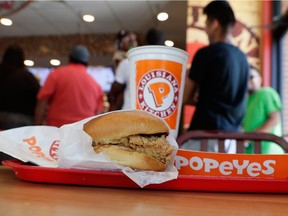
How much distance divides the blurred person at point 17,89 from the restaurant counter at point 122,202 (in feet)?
8.30

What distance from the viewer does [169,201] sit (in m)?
0.49

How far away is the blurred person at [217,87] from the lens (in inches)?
71.6

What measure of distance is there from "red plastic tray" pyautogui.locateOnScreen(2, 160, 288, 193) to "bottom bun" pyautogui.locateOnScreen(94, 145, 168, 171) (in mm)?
23

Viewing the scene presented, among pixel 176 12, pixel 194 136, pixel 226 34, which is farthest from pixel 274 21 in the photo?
pixel 194 136

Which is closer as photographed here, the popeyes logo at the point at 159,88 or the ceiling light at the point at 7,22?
the popeyes logo at the point at 159,88

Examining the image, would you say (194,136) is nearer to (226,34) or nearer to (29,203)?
(226,34)

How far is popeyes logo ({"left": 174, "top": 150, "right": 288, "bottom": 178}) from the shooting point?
24.4 inches

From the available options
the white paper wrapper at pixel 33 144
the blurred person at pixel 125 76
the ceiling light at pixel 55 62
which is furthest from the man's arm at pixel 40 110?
the ceiling light at pixel 55 62

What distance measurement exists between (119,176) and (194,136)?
2.69 ft

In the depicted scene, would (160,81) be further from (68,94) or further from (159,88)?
(68,94)

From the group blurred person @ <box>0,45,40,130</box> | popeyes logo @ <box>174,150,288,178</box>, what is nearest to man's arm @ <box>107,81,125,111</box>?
blurred person @ <box>0,45,40,130</box>

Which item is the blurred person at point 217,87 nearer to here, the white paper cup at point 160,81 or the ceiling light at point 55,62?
the white paper cup at point 160,81

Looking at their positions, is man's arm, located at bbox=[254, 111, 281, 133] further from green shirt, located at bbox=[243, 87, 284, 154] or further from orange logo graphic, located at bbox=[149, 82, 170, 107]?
orange logo graphic, located at bbox=[149, 82, 170, 107]

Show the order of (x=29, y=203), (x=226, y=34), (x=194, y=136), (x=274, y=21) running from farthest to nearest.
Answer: (x=274, y=21)
(x=226, y=34)
(x=194, y=136)
(x=29, y=203)
